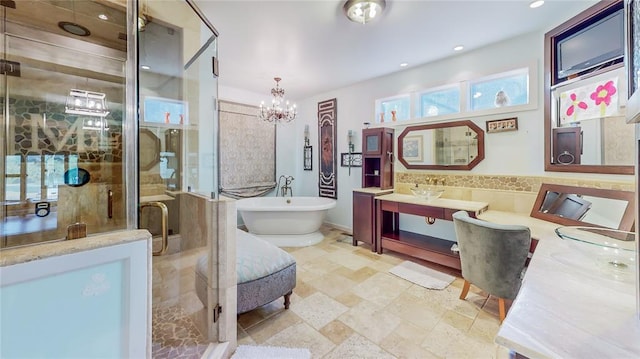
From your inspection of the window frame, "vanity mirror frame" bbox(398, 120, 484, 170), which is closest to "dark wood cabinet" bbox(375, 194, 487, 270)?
"vanity mirror frame" bbox(398, 120, 484, 170)

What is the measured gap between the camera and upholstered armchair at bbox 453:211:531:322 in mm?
1857

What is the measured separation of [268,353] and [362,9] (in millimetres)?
2887

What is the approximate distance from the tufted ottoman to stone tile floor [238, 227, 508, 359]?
23cm

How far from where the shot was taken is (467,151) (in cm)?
328

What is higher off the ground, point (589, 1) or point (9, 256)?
A: point (589, 1)

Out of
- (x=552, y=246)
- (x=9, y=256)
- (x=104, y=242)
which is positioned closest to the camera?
(x=9, y=256)

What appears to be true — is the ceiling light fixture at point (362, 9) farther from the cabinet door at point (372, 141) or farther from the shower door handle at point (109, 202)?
the shower door handle at point (109, 202)

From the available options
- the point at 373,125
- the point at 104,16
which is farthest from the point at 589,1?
the point at 104,16

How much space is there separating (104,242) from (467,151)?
3721 millimetres

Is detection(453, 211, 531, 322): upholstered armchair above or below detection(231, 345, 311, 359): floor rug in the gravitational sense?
above

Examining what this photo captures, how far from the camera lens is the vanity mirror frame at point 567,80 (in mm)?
2035

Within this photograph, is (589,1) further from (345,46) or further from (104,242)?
(104,242)

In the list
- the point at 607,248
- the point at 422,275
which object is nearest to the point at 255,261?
the point at 422,275

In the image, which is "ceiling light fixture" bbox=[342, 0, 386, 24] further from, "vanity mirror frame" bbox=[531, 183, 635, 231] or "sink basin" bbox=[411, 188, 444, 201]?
"vanity mirror frame" bbox=[531, 183, 635, 231]
